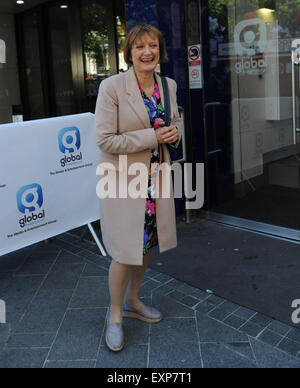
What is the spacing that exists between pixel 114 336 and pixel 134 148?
3.96 feet

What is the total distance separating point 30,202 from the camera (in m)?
4.06

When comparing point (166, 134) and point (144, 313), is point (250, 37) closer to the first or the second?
point (166, 134)

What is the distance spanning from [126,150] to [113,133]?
13 cm

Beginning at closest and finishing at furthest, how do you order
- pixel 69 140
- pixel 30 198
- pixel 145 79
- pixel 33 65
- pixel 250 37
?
1. pixel 145 79
2. pixel 30 198
3. pixel 69 140
4. pixel 250 37
5. pixel 33 65

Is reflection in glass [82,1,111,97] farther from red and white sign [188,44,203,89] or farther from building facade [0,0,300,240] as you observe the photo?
red and white sign [188,44,203,89]

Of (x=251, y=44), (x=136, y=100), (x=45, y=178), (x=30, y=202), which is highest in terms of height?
(x=251, y=44)

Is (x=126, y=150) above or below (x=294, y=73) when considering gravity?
below

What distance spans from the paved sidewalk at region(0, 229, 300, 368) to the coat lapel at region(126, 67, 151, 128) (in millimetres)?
1399

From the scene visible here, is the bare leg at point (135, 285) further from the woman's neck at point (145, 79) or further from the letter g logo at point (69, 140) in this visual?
the letter g logo at point (69, 140)

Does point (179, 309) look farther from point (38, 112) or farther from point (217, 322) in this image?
point (38, 112)

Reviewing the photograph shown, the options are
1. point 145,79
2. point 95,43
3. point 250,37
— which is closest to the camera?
point 145,79

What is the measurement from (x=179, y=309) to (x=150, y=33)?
1934mm

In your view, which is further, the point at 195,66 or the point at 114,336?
the point at 195,66

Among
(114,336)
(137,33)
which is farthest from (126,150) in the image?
(114,336)
